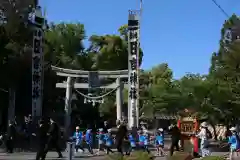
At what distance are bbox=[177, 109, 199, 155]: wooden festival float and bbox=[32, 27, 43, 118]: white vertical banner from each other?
9.94m

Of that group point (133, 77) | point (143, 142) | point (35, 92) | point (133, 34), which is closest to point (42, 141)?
point (143, 142)

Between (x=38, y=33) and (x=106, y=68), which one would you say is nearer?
(x=38, y=33)

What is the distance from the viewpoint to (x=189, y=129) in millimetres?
27906

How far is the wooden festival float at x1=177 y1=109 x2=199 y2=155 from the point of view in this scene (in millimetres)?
19500

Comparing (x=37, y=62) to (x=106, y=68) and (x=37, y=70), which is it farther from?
(x=106, y=68)

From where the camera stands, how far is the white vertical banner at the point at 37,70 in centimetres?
2911

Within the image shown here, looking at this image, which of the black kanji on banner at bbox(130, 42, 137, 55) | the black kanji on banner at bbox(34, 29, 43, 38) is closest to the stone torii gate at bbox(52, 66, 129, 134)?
the black kanji on banner at bbox(130, 42, 137, 55)

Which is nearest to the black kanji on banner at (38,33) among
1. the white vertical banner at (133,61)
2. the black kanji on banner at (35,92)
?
the black kanji on banner at (35,92)

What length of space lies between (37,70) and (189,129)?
11.2 metres

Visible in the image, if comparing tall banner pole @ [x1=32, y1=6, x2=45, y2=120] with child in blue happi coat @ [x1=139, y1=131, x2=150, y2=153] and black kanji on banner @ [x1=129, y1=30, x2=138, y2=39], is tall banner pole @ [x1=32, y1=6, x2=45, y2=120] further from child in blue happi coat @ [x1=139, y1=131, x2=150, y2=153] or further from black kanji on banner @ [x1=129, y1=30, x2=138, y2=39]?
child in blue happi coat @ [x1=139, y1=131, x2=150, y2=153]

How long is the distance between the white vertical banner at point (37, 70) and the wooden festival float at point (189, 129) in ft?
32.6

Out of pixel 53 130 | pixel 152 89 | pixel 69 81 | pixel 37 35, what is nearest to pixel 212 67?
pixel 152 89

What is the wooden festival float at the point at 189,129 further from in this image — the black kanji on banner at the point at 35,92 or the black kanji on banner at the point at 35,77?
the black kanji on banner at the point at 35,77

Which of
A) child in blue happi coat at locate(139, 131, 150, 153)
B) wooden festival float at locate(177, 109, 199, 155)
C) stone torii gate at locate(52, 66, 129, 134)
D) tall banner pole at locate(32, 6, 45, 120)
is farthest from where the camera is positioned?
stone torii gate at locate(52, 66, 129, 134)
